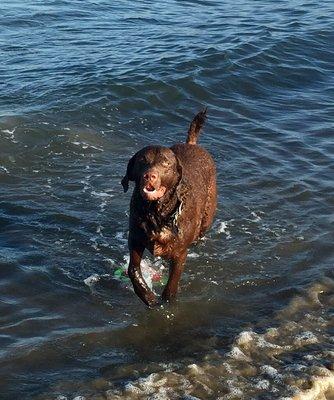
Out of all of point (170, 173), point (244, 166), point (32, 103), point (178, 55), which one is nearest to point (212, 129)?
point (244, 166)

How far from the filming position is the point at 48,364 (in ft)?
18.1

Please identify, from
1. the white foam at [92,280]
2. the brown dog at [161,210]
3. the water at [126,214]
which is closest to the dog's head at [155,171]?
the brown dog at [161,210]

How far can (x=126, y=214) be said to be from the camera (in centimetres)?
827

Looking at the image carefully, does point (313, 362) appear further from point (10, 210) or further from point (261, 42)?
point (261, 42)

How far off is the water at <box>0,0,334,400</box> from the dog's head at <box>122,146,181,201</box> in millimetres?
1391

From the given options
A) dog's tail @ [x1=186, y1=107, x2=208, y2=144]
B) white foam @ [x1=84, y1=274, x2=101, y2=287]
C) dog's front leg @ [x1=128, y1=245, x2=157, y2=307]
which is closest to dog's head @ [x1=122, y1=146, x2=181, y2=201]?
dog's front leg @ [x1=128, y1=245, x2=157, y2=307]

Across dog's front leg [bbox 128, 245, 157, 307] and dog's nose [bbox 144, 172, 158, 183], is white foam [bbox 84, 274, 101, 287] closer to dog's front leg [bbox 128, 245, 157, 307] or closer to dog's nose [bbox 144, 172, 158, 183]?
dog's front leg [bbox 128, 245, 157, 307]

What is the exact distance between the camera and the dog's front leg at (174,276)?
621cm

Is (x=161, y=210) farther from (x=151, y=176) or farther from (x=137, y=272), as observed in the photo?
(x=137, y=272)

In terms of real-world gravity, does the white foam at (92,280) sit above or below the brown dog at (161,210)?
below

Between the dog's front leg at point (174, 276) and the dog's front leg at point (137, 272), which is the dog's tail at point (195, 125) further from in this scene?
the dog's front leg at point (137, 272)

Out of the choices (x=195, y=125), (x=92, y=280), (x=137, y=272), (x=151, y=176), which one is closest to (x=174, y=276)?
(x=137, y=272)

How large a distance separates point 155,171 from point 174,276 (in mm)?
1285

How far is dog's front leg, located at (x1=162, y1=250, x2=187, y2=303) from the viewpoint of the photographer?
6207 millimetres
